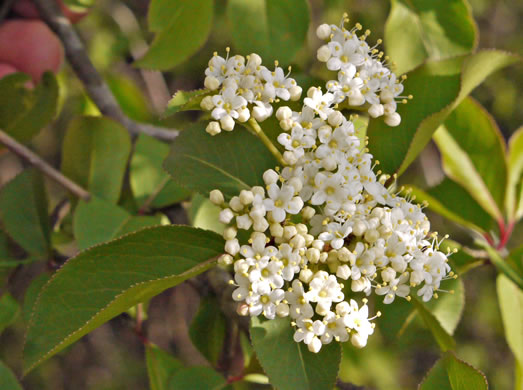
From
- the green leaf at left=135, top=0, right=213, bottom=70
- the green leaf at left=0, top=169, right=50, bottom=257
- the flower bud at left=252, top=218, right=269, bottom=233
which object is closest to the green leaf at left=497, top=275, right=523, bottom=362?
the flower bud at left=252, top=218, right=269, bottom=233

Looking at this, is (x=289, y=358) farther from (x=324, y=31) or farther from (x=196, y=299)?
(x=196, y=299)

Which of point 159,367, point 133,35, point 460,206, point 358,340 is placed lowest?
point 159,367

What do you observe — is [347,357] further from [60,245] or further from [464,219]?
Result: [60,245]

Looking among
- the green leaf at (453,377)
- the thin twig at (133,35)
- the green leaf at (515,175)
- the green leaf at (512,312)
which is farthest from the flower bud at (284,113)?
the thin twig at (133,35)

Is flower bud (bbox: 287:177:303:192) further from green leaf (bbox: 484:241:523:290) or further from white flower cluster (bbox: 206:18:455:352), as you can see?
green leaf (bbox: 484:241:523:290)

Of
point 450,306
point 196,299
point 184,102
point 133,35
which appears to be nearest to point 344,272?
point 184,102

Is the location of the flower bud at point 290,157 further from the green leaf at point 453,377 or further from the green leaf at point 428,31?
the green leaf at point 428,31
